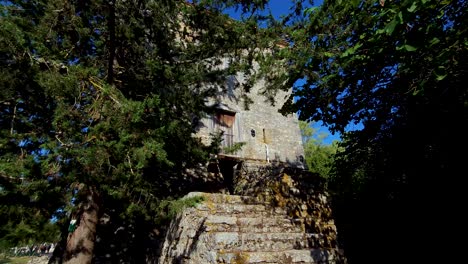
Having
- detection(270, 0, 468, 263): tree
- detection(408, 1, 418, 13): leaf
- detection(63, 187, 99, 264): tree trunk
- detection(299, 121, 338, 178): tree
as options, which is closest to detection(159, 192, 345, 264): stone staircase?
detection(63, 187, 99, 264): tree trunk

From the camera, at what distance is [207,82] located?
19.6ft

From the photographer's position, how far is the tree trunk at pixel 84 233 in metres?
4.41

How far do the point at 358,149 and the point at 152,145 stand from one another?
4789 mm

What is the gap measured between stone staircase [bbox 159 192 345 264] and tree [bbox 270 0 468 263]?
2208 mm

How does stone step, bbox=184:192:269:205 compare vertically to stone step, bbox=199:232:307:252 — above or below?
above

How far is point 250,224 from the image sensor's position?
3.93m

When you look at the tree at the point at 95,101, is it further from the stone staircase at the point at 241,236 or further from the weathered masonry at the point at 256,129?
the weathered masonry at the point at 256,129

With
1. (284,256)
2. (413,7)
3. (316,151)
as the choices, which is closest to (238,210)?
(284,256)

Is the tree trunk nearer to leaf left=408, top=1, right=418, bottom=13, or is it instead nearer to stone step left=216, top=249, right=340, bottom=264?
stone step left=216, top=249, right=340, bottom=264

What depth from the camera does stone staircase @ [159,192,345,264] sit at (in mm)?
3492

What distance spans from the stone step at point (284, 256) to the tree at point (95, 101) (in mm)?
1580

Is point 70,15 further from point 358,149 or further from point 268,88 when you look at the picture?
point 358,149

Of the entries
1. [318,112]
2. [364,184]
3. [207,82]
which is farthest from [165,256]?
[364,184]

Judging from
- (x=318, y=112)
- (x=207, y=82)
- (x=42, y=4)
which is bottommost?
(x=318, y=112)
